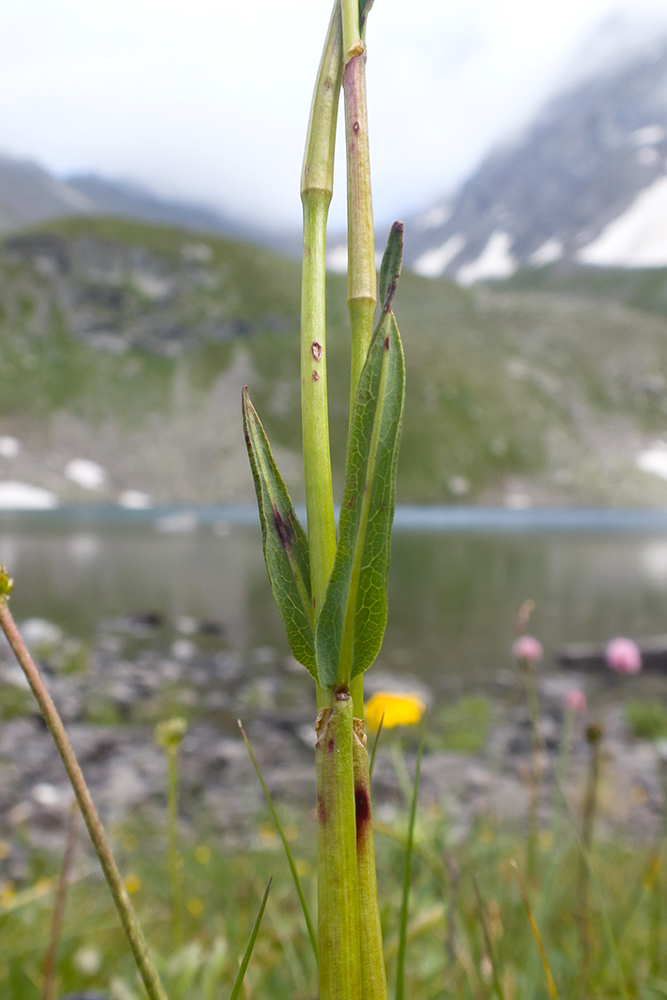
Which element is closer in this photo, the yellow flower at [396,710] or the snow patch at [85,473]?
the yellow flower at [396,710]

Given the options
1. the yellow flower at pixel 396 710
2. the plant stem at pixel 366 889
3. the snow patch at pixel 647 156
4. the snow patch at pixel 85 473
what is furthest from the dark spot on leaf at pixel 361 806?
the snow patch at pixel 647 156

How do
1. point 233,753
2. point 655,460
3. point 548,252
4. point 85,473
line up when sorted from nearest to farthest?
1. point 233,753
2. point 85,473
3. point 655,460
4. point 548,252

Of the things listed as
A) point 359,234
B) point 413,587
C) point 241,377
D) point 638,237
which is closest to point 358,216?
point 359,234

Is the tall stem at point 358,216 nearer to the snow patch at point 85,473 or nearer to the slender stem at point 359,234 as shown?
the slender stem at point 359,234

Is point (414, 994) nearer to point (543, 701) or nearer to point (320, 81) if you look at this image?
point (320, 81)

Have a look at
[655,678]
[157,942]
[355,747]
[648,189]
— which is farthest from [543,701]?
[648,189]

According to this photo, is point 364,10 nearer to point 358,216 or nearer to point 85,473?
point 358,216
